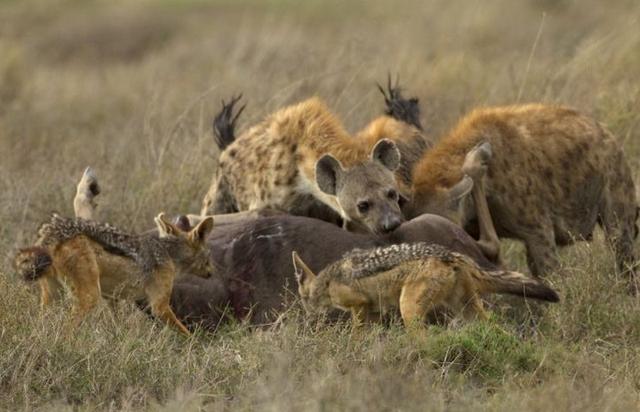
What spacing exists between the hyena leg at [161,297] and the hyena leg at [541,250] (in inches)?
80.7

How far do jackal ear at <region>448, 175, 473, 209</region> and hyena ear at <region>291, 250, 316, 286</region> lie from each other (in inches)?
39.9

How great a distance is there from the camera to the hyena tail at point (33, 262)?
22.2 ft

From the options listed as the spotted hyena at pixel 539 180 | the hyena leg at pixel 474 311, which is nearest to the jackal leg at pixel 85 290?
the hyena leg at pixel 474 311

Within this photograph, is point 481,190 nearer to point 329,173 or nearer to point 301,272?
point 329,173

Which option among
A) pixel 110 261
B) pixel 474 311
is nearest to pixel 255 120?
pixel 110 261

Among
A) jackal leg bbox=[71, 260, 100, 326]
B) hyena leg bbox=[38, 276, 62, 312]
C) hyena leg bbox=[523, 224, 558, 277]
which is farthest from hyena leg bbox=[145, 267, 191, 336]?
hyena leg bbox=[523, 224, 558, 277]

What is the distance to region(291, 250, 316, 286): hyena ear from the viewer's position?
280 inches

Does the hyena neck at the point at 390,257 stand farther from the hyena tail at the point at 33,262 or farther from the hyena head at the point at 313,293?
the hyena tail at the point at 33,262

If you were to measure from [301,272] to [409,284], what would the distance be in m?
0.64

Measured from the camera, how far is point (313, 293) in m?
7.01

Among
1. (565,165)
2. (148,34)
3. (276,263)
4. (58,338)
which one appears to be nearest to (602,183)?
(565,165)

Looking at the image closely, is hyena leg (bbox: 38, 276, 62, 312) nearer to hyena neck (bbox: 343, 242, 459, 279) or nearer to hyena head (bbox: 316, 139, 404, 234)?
hyena neck (bbox: 343, 242, 459, 279)

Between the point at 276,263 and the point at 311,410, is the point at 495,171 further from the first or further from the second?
the point at 311,410

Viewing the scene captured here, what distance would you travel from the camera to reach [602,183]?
8.62 meters
